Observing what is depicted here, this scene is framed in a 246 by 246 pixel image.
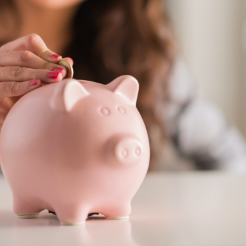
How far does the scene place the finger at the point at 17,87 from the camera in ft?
2.87

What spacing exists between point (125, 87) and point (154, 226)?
33 cm

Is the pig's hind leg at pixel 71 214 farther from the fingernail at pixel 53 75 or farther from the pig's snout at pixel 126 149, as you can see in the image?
the fingernail at pixel 53 75

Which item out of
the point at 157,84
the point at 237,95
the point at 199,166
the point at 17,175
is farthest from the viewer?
the point at 237,95

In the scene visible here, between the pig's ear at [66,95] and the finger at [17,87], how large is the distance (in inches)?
5.3

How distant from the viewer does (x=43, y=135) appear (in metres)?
0.73

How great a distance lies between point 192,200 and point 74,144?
0.54 metres

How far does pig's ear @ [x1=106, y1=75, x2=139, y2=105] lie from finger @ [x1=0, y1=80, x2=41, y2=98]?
0.18m

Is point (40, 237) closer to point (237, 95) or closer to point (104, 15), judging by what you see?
point (104, 15)

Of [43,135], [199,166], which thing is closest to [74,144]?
[43,135]

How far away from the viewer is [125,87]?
87 cm

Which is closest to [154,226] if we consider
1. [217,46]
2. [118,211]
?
[118,211]

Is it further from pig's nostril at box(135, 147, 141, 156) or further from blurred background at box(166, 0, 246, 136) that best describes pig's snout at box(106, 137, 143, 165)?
blurred background at box(166, 0, 246, 136)

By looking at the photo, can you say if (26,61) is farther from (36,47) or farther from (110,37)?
(110,37)

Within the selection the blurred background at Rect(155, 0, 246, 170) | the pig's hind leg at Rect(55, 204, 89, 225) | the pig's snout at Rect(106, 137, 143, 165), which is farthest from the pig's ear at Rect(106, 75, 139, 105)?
the blurred background at Rect(155, 0, 246, 170)
